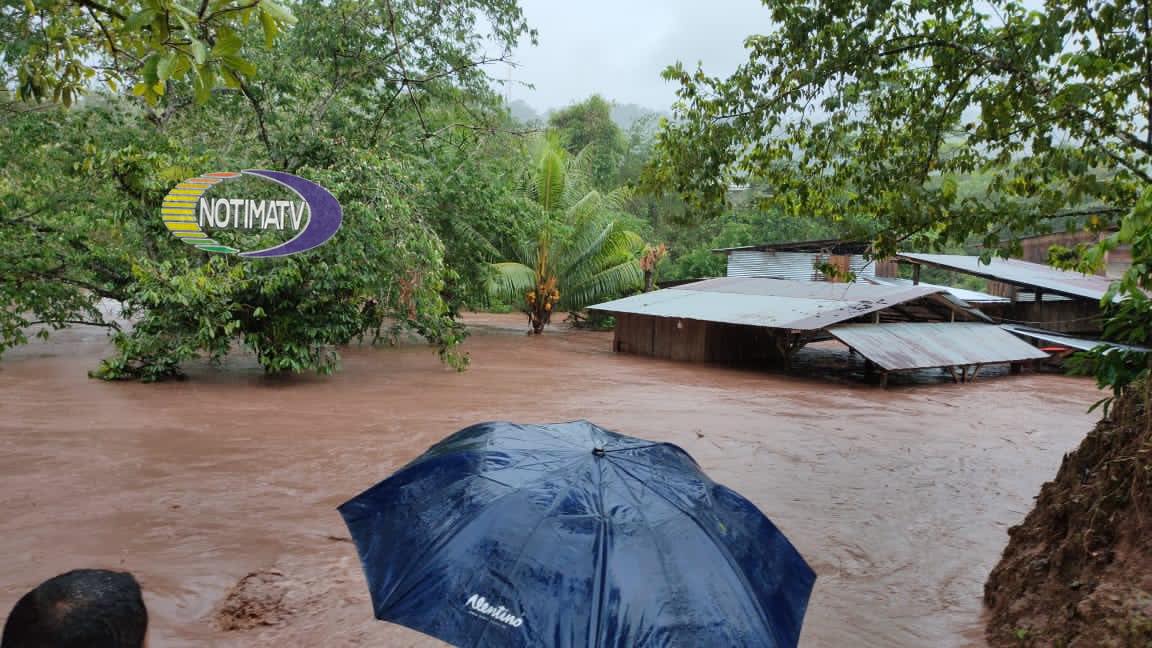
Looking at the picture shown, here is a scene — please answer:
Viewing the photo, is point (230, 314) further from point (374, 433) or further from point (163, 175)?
point (374, 433)

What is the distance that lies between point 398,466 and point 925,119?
6.07 meters

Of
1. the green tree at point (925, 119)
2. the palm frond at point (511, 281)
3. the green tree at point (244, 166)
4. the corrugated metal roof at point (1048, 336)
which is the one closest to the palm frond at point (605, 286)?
the palm frond at point (511, 281)

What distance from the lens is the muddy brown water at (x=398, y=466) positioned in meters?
5.17

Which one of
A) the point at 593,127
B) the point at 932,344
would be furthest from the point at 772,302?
the point at 593,127

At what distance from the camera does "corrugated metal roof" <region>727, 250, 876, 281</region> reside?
78.0 feet

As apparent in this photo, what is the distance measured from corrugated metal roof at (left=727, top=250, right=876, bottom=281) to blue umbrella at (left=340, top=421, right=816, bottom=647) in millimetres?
21794

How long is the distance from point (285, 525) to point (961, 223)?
18.6 ft

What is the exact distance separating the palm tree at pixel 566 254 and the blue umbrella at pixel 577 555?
1984 cm

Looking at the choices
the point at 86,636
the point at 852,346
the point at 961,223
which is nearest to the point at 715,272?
the point at 852,346

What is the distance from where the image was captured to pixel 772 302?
1786cm

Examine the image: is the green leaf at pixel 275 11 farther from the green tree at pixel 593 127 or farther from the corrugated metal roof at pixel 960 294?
the green tree at pixel 593 127

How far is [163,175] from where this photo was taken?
413 inches

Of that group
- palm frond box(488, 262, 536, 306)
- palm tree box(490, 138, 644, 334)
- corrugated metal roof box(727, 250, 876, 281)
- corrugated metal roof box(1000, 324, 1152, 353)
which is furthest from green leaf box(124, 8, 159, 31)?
corrugated metal roof box(727, 250, 876, 281)

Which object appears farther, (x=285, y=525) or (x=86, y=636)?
(x=285, y=525)
